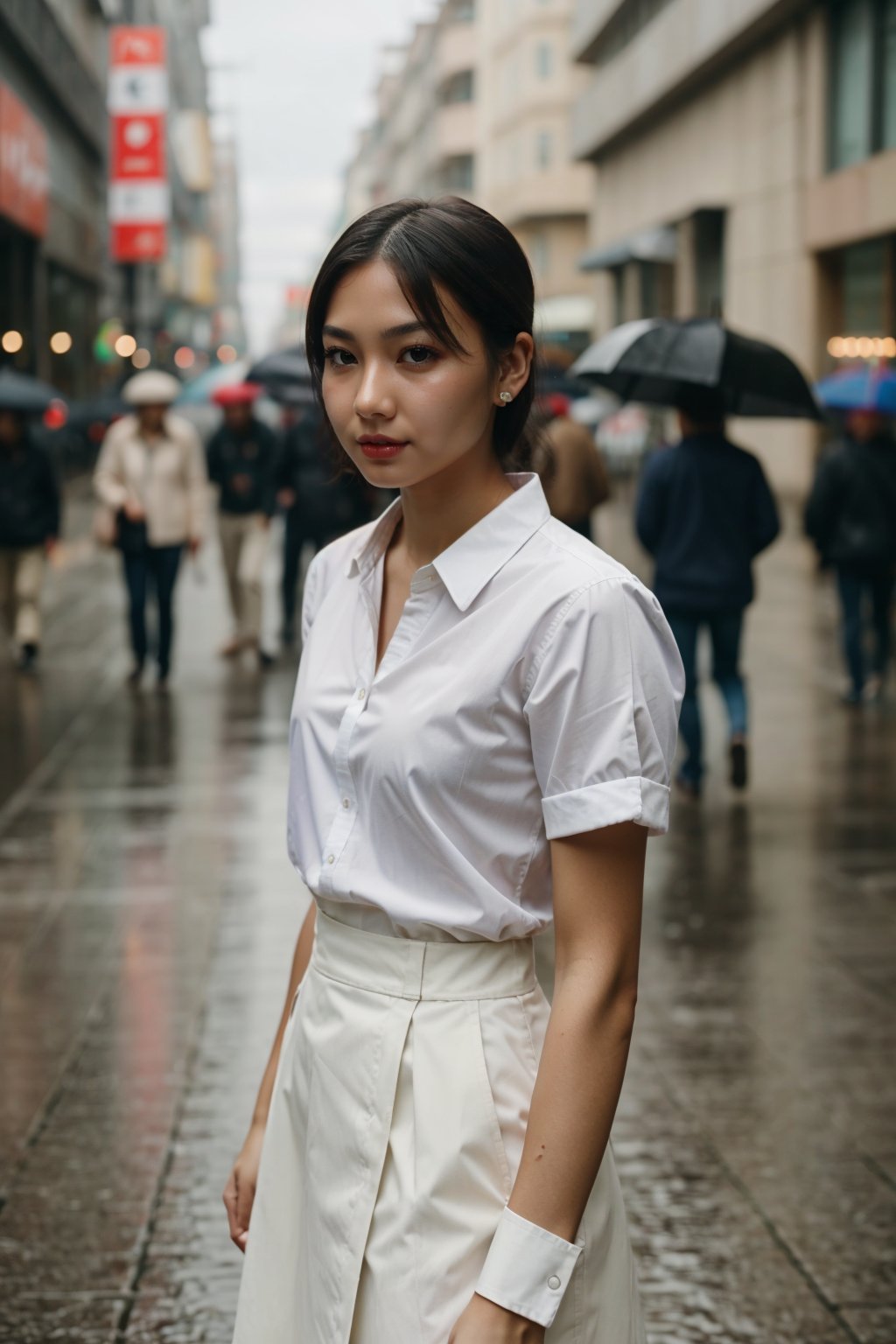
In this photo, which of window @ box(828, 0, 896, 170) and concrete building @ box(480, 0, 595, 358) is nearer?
window @ box(828, 0, 896, 170)

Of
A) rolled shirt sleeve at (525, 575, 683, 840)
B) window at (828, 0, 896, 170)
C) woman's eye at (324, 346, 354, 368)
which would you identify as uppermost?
window at (828, 0, 896, 170)

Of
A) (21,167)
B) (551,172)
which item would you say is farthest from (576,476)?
(551,172)

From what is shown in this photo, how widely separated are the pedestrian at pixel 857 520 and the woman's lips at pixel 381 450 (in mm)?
9875

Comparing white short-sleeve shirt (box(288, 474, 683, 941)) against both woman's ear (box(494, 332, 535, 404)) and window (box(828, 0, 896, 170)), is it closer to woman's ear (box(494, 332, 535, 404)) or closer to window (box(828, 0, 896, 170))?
woman's ear (box(494, 332, 535, 404))

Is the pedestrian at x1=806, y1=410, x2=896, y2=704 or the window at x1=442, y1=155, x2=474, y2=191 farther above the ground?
the window at x1=442, y1=155, x2=474, y2=191

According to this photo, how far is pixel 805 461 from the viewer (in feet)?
92.7

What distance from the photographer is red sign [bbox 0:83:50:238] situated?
22.5 metres

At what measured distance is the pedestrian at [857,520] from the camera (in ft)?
38.1

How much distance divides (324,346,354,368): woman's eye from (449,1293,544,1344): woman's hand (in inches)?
36.2

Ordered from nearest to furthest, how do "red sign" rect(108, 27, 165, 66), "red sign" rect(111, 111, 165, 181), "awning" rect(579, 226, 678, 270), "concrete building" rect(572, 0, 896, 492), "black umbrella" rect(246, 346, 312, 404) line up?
"black umbrella" rect(246, 346, 312, 404), "concrete building" rect(572, 0, 896, 492), "awning" rect(579, 226, 678, 270), "red sign" rect(108, 27, 165, 66), "red sign" rect(111, 111, 165, 181)

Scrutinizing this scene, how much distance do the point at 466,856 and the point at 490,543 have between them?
0.32m

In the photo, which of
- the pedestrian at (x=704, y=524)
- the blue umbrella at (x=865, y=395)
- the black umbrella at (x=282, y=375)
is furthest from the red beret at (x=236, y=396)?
the pedestrian at (x=704, y=524)

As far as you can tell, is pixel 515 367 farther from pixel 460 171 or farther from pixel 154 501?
pixel 460 171

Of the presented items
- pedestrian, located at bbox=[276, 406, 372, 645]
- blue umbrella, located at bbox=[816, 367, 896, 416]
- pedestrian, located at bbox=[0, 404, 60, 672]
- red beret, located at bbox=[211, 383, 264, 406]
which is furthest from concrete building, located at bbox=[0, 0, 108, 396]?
blue umbrella, located at bbox=[816, 367, 896, 416]
